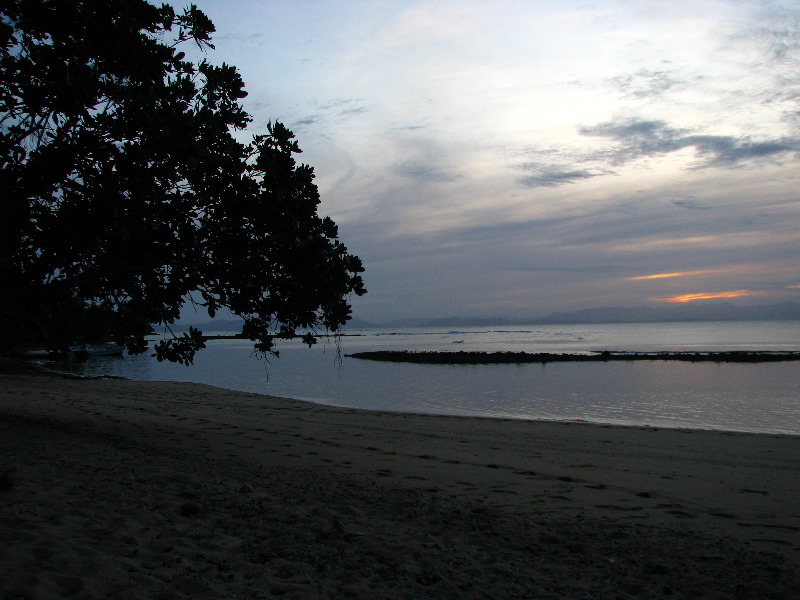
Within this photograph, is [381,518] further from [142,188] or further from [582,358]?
[582,358]

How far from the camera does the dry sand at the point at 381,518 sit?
448cm

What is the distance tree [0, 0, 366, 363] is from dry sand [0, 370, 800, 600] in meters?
3.01

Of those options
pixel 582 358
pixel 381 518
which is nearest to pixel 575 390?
pixel 381 518

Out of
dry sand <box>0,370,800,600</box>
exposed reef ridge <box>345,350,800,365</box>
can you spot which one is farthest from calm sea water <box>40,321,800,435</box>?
dry sand <box>0,370,800,600</box>

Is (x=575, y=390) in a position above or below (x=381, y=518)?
below

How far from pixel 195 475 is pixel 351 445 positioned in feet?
14.0

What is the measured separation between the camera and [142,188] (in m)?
9.34

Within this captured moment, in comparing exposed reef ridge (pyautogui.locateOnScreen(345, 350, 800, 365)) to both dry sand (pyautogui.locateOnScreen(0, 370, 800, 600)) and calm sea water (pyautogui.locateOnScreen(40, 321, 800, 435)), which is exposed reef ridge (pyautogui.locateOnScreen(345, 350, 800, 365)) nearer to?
calm sea water (pyautogui.locateOnScreen(40, 321, 800, 435))

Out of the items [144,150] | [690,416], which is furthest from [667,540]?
[690,416]

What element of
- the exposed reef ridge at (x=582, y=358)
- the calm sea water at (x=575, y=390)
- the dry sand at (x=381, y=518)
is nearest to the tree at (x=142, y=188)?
the dry sand at (x=381, y=518)

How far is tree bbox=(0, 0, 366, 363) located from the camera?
30.2ft

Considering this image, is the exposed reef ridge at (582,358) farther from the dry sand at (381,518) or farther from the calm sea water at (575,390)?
the dry sand at (381,518)

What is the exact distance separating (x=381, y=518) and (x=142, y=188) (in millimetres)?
6796

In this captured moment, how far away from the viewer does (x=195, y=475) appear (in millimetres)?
7789
